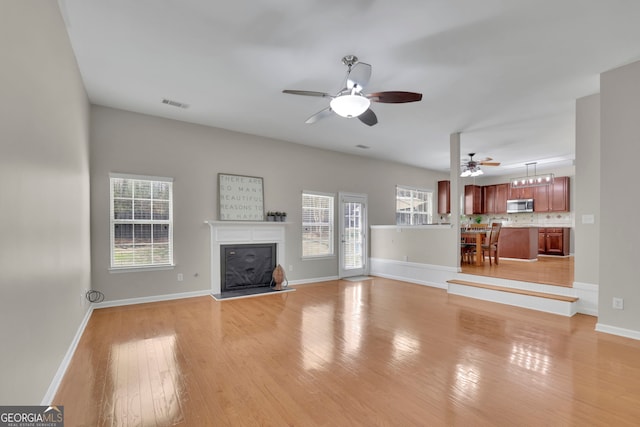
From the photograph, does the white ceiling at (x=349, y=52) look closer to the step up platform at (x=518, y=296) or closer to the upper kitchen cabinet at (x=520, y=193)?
the step up platform at (x=518, y=296)

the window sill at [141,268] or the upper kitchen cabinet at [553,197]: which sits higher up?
the upper kitchen cabinet at [553,197]

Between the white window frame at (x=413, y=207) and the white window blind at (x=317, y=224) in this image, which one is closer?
the white window blind at (x=317, y=224)

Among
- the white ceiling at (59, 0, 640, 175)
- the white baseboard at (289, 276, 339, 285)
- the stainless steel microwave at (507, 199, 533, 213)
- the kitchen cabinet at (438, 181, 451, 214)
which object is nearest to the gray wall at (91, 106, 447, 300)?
the white baseboard at (289, 276, 339, 285)

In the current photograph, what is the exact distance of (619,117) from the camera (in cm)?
357

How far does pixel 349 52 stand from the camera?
3.22 metres

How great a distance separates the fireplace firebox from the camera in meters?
5.73

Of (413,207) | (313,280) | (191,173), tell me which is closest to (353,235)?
(313,280)

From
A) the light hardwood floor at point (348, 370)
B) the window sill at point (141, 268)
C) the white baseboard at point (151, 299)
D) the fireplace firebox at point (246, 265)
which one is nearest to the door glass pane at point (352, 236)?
the fireplace firebox at point (246, 265)

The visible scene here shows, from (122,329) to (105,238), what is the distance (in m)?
1.66

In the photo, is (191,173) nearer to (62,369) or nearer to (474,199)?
(62,369)

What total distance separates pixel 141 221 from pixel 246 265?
2.00m

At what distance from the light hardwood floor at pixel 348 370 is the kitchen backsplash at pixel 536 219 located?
6.46 m

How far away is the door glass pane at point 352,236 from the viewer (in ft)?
24.9

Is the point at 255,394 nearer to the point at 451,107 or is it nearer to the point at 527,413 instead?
the point at 527,413
